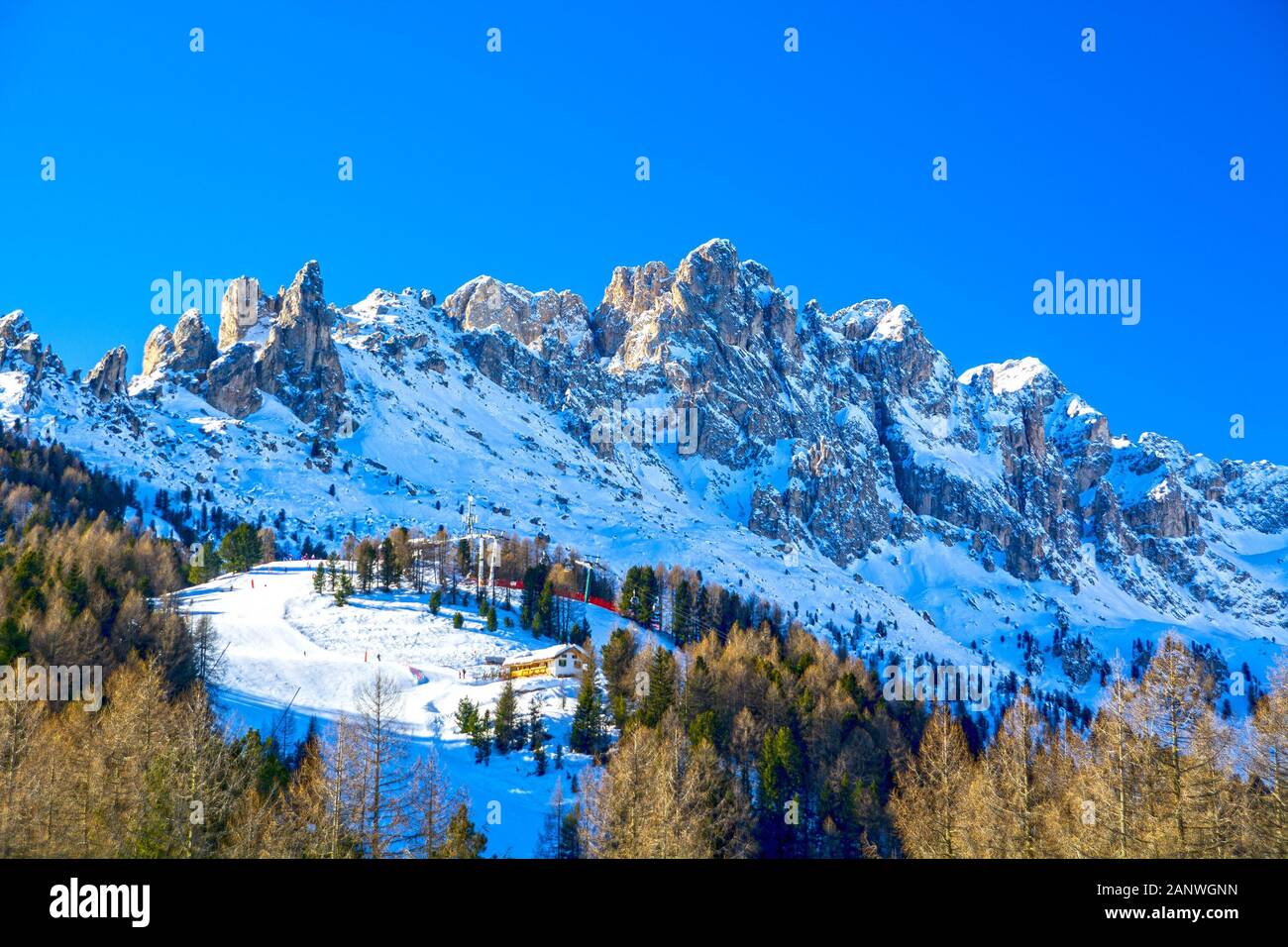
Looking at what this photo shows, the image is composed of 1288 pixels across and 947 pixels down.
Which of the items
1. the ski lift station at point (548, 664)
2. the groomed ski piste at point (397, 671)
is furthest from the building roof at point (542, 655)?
the groomed ski piste at point (397, 671)

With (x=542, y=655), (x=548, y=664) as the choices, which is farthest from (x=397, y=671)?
(x=548, y=664)

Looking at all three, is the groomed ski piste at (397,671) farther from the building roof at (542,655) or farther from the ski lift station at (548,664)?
the building roof at (542,655)

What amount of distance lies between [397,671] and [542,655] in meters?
13.0

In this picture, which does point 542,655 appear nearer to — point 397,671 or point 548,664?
point 548,664

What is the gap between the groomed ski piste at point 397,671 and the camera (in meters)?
59.2

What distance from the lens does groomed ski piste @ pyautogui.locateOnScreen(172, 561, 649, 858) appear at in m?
59.2

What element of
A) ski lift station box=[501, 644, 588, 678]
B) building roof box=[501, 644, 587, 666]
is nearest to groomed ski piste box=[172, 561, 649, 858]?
ski lift station box=[501, 644, 588, 678]

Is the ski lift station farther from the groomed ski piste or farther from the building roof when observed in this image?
the groomed ski piste

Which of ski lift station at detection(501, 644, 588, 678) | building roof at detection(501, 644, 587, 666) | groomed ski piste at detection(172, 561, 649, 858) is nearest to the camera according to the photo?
groomed ski piste at detection(172, 561, 649, 858)

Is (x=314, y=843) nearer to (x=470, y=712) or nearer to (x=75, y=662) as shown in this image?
(x=470, y=712)

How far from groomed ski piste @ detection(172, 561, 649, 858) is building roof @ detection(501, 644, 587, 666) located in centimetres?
206

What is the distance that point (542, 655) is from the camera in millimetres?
82375

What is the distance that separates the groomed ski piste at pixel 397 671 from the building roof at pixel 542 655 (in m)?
2.06
